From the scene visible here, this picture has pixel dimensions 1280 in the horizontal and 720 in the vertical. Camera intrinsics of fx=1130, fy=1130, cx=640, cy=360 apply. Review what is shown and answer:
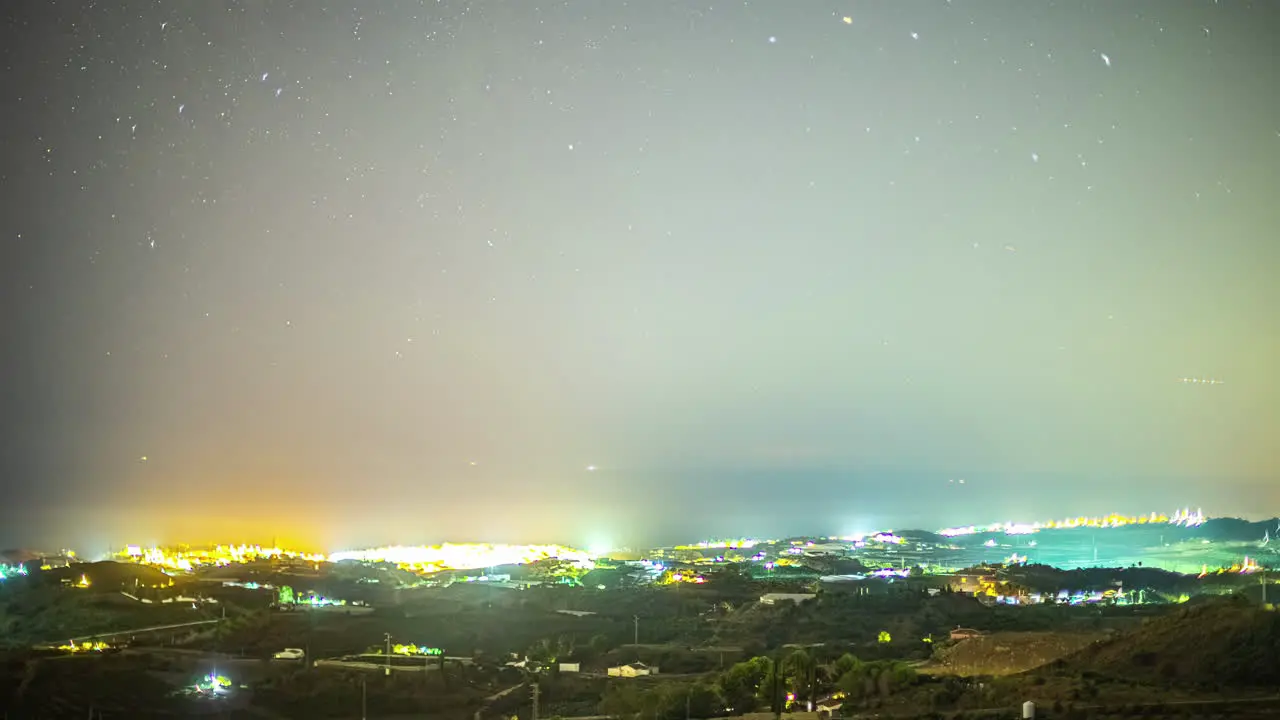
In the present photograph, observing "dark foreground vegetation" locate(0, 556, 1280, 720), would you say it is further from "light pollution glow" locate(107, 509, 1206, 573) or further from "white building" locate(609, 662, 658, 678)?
"light pollution glow" locate(107, 509, 1206, 573)

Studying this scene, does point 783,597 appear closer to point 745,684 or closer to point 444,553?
point 745,684

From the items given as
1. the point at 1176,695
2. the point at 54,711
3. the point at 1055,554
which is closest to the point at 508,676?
the point at 54,711

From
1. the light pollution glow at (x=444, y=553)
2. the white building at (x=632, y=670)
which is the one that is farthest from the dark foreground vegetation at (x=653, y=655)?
the light pollution glow at (x=444, y=553)

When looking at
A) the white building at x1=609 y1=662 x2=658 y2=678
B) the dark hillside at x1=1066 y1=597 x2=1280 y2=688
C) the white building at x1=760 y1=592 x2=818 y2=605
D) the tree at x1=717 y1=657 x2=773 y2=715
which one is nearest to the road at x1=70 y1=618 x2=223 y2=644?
the white building at x1=609 y1=662 x2=658 y2=678

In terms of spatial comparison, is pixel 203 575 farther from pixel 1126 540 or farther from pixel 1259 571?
pixel 1126 540

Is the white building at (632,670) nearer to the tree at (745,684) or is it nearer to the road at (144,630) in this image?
the tree at (745,684)

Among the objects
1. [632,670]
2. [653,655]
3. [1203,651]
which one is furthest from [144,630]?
[1203,651]

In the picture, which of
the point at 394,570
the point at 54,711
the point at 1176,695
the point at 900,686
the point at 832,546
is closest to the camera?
the point at 1176,695

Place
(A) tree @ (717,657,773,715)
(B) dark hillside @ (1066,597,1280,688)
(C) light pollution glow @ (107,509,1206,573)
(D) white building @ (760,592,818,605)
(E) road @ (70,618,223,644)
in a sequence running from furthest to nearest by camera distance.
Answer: (C) light pollution glow @ (107,509,1206,573) → (D) white building @ (760,592,818,605) → (E) road @ (70,618,223,644) → (A) tree @ (717,657,773,715) → (B) dark hillside @ (1066,597,1280,688)
